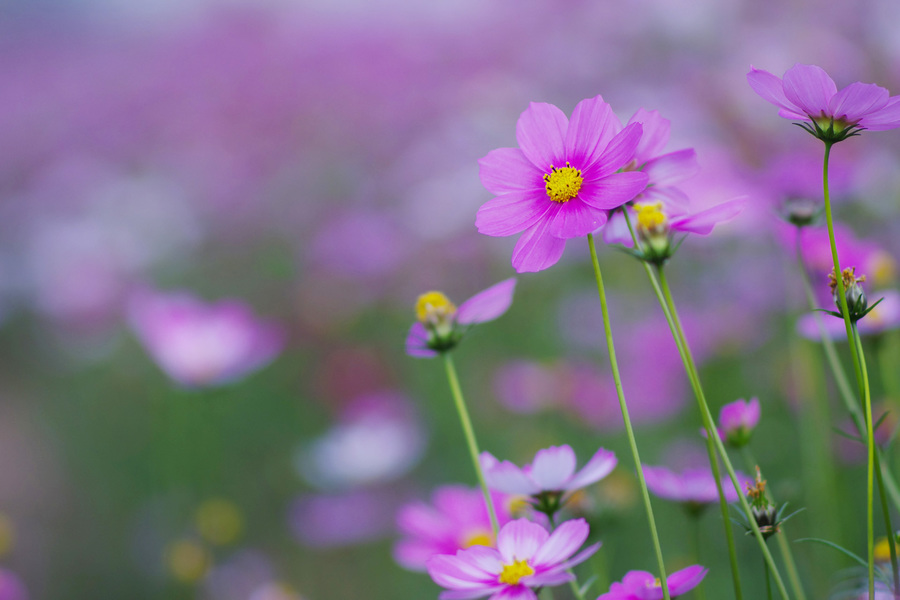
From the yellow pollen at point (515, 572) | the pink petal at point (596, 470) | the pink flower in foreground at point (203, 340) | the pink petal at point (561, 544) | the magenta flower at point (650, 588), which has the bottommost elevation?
the magenta flower at point (650, 588)

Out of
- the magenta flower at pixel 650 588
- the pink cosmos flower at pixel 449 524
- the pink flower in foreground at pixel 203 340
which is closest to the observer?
the magenta flower at pixel 650 588

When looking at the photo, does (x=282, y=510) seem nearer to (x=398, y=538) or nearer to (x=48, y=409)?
(x=398, y=538)

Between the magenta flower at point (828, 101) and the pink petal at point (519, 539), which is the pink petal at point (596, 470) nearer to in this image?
the pink petal at point (519, 539)

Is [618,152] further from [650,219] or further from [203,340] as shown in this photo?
[203,340]

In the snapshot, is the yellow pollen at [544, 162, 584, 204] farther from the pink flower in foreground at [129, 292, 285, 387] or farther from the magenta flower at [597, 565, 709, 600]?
the pink flower in foreground at [129, 292, 285, 387]

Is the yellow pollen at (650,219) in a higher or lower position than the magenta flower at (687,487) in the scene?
higher

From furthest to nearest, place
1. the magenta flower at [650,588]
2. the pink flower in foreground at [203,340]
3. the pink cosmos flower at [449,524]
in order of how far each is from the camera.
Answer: the pink flower in foreground at [203,340], the pink cosmos flower at [449,524], the magenta flower at [650,588]

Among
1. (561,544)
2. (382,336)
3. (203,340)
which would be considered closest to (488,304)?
(561,544)

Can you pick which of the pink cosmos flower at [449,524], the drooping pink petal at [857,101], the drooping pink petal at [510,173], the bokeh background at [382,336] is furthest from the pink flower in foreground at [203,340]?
the drooping pink petal at [857,101]
